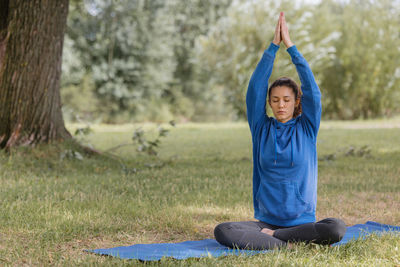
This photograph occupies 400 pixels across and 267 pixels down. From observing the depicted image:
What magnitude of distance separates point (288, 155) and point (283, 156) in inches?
1.5

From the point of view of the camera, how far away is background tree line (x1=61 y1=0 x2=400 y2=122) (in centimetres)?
2328

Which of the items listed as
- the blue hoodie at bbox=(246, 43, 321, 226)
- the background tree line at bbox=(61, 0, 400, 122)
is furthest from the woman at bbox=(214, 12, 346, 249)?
the background tree line at bbox=(61, 0, 400, 122)

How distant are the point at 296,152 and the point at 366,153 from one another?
5.80 metres

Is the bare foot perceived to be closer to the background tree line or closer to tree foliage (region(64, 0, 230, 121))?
the background tree line

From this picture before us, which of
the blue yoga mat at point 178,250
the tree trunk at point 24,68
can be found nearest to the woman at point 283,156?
the blue yoga mat at point 178,250

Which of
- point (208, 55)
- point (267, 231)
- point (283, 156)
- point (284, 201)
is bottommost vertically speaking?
point (267, 231)

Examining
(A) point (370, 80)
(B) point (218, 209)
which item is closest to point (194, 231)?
(B) point (218, 209)

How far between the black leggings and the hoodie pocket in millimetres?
116

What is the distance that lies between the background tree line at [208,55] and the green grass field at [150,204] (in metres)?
10.8

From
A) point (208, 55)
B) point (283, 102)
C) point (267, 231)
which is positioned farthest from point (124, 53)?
point (267, 231)

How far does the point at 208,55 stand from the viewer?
1025 inches

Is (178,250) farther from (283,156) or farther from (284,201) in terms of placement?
(283,156)

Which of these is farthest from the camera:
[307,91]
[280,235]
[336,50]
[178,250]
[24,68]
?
[336,50]

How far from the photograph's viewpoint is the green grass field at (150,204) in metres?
3.01
